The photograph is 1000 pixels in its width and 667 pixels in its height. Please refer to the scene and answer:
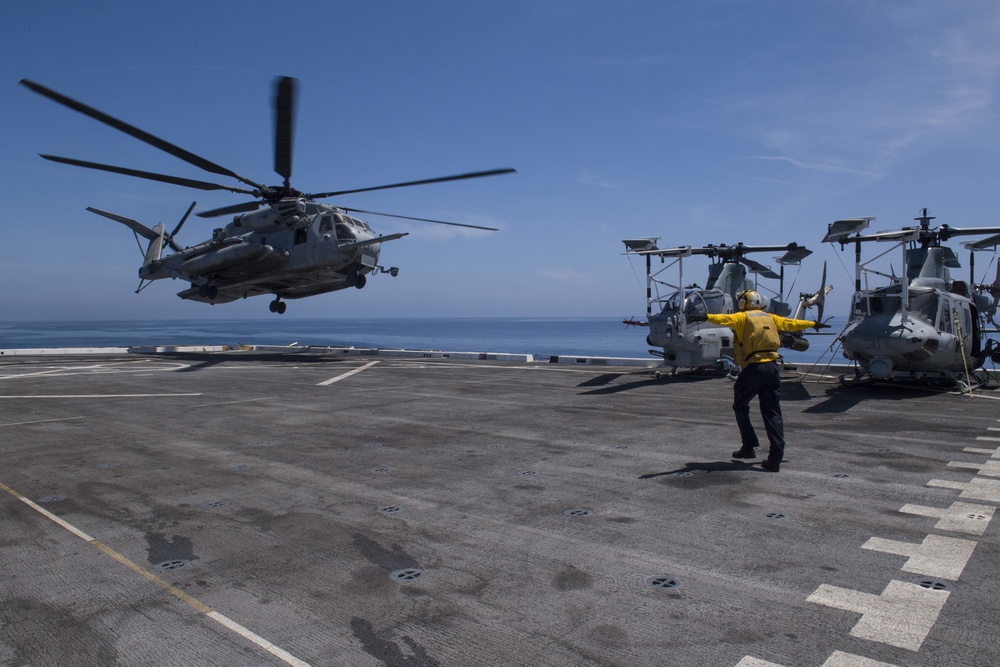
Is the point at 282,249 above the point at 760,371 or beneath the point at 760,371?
above

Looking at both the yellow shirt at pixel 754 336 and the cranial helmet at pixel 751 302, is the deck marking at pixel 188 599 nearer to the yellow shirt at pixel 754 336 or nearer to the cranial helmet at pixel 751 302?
the yellow shirt at pixel 754 336

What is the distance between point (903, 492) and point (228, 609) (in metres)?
6.38

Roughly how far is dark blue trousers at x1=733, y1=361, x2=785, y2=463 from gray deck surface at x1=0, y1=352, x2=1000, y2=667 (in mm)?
401

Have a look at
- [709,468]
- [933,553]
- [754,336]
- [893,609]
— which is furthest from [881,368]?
[893,609]

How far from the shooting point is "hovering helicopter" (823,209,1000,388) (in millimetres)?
14344

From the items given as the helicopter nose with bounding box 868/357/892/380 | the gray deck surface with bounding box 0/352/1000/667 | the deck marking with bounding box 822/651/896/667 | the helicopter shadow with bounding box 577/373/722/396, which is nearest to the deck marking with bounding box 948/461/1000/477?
the gray deck surface with bounding box 0/352/1000/667

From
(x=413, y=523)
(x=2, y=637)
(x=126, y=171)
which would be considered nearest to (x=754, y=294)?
(x=413, y=523)

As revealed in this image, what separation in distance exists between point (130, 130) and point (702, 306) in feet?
51.1

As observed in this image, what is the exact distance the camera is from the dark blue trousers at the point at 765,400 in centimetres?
744

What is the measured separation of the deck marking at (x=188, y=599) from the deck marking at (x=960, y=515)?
5.29 meters

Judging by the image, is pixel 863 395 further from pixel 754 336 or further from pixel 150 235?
pixel 150 235

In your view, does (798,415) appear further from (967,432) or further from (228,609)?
(228,609)

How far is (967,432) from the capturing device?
9742mm

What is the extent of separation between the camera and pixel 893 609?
156 inches
